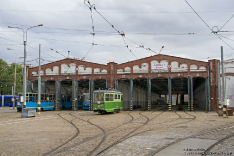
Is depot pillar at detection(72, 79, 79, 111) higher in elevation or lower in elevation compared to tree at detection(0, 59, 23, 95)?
lower

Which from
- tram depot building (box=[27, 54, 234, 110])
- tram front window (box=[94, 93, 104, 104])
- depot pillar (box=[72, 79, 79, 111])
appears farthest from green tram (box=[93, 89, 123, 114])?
depot pillar (box=[72, 79, 79, 111])

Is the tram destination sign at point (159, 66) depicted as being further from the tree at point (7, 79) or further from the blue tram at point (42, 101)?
the tree at point (7, 79)

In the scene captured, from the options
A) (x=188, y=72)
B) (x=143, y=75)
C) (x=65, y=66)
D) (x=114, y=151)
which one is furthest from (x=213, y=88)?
(x=114, y=151)

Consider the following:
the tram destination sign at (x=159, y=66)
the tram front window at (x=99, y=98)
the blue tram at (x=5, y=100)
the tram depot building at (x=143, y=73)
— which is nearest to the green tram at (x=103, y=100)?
the tram front window at (x=99, y=98)

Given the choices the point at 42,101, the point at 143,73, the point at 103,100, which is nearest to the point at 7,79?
the point at 42,101

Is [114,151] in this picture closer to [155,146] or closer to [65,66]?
[155,146]

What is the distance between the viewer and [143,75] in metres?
38.8

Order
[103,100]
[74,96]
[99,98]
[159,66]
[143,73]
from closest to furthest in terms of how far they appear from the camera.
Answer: [103,100], [99,98], [159,66], [143,73], [74,96]

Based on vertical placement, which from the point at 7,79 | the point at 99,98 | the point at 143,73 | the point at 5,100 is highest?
the point at 7,79

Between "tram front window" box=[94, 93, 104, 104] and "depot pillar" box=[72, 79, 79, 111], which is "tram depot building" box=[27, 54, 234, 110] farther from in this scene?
"tram front window" box=[94, 93, 104, 104]

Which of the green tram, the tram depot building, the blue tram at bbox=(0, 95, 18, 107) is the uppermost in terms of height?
the tram depot building

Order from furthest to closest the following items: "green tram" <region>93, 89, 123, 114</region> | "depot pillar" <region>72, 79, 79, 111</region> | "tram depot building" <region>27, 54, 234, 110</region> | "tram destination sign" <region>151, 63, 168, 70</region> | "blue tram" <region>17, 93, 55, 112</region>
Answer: "depot pillar" <region>72, 79, 79, 111</region>, "tram destination sign" <region>151, 63, 168, 70</region>, "tram depot building" <region>27, 54, 234, 110</region>, "blue tram" <region>17, 93, 55, 112</region>, "green tram" <region>93, 89, 123, 114</region>

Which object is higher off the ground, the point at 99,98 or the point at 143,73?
the point at 143,73

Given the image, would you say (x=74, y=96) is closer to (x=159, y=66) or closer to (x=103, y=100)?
(x=159, y=66)
